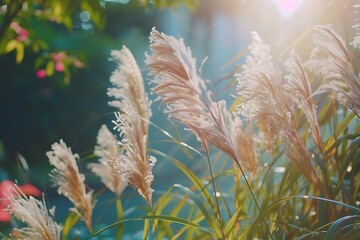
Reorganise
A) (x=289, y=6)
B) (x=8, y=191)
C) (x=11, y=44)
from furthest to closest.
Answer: (x=11, y=44)
(x=289, y=6)
(x=8, y=191)

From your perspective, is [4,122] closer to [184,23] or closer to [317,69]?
[184,23]

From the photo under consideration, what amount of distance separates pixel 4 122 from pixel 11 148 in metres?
0.44

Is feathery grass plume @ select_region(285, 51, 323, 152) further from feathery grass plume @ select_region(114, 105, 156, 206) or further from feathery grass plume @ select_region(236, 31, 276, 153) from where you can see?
feathery grass plume @ select_region(114, 105, 156, 206)

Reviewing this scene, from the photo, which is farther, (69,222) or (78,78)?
(78,78)

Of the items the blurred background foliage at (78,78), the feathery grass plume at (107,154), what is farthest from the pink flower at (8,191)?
the blurred background foliage at (78,78)

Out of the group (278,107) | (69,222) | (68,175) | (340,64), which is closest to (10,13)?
(69,222)

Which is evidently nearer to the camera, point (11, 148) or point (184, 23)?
point (11, 148)

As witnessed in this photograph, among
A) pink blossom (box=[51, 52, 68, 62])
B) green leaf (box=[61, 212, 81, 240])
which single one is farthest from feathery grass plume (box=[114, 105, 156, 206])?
pink blossom (box=[51, 52, 68, 62])

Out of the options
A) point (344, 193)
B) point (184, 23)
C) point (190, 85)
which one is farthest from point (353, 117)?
point (184, 23)

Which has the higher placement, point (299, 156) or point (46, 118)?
point (299, 156)

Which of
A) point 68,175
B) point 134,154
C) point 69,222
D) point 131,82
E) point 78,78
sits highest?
point 131,82

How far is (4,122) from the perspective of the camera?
10.4 metres

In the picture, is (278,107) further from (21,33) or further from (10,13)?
(21,33)

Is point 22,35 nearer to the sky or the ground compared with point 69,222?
nearer to the sky
